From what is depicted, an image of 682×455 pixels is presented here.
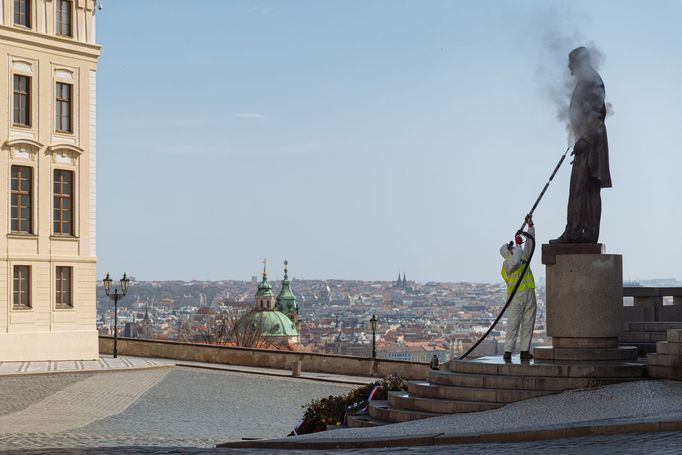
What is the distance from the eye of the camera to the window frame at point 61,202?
3978cm

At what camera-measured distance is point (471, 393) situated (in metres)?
16.1

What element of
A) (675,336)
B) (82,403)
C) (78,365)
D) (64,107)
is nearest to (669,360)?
(675,336)

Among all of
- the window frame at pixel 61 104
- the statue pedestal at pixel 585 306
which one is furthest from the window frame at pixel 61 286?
the statue pedestal at pixel 585 306

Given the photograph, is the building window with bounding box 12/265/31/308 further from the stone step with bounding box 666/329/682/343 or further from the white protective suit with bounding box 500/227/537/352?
the stone step with bounding box 666/329/682/343

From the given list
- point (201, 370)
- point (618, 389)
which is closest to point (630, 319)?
point (618, 389)

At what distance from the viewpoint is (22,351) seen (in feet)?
126

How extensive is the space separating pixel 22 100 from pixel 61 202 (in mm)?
3599

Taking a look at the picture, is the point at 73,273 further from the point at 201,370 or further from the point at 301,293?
the point at 301,293

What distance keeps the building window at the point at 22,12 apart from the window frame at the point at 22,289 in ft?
25.8

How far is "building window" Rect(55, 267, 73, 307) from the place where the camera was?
39719 millimetres

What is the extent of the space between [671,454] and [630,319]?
1126 cm

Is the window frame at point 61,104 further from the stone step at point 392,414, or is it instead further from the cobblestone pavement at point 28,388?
the stone step at point 392,414

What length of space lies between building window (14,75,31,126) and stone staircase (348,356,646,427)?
2522 cm

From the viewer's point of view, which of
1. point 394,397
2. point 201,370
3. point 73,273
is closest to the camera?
point 394,397
